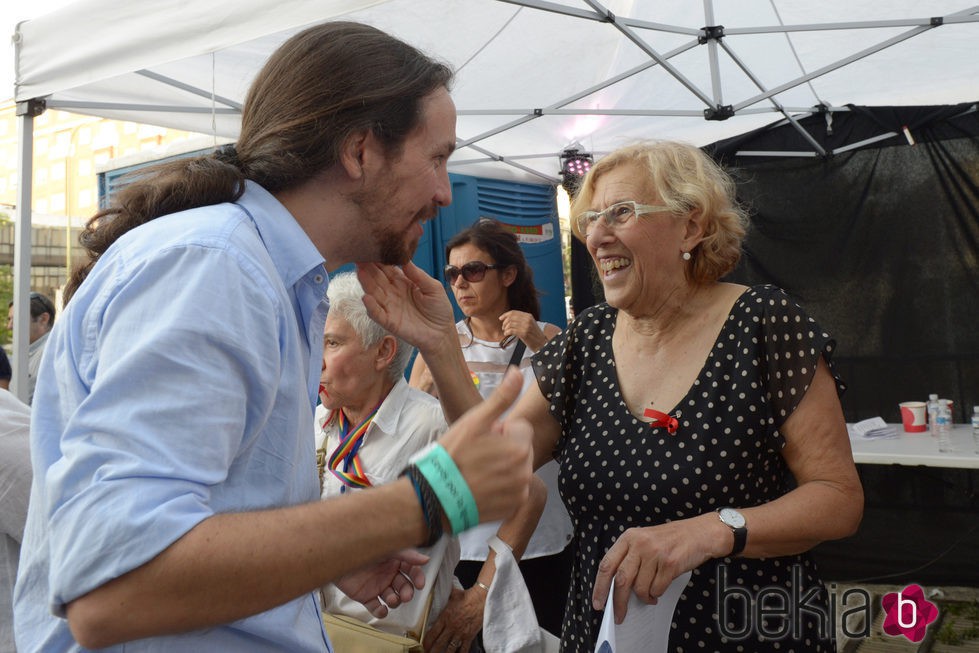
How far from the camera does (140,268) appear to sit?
933mm

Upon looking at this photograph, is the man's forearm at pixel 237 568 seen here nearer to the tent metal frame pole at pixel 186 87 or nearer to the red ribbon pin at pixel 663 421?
the red ribbon pin at pixel 663 421

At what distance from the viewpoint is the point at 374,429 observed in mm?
2615

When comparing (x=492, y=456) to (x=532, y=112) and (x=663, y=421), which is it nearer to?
(x=663, y=421)

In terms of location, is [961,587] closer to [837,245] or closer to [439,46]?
[837,245]

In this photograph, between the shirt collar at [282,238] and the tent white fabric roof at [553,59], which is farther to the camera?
the tent white fabric roof at [553,59]

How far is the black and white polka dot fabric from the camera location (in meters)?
1.85

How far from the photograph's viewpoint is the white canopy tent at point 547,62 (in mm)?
2967

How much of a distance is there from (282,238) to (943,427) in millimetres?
4331

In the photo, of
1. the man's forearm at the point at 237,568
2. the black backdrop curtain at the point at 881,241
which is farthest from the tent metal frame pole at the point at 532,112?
the man's forearm at the point at 237,568

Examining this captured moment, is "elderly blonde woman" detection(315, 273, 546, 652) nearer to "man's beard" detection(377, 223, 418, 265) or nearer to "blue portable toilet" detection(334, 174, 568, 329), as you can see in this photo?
"man's beard" detection(377, 223, 418, 265)

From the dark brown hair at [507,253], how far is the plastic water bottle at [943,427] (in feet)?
7.53

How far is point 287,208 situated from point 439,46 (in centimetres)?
346

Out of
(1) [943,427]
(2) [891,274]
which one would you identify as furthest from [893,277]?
(1) [943,427]

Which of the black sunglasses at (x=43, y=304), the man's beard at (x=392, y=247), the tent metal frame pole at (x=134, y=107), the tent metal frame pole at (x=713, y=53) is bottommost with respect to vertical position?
the black sunglasses at (x=43, y=304)
